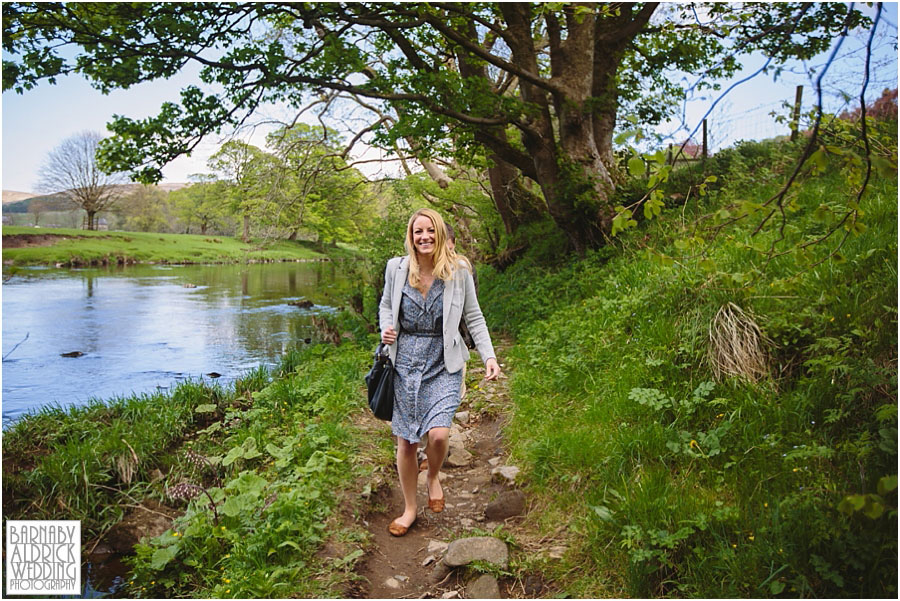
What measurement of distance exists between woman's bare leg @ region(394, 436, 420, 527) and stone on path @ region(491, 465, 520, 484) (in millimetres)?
849

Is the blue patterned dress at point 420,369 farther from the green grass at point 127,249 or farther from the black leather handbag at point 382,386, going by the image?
the green grass at point 127,249

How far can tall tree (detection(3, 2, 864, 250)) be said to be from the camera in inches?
280

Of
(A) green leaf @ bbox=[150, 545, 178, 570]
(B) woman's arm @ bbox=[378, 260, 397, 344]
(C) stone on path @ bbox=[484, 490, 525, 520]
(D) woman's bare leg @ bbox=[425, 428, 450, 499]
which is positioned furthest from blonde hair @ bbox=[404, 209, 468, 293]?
(A) green leaf @ bbox=[150, 545, 178, 570]

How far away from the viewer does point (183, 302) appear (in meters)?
18.6

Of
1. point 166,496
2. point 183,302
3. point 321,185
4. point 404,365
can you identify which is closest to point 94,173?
point 183,302

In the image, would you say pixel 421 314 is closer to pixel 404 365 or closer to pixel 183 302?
pixel 404 365

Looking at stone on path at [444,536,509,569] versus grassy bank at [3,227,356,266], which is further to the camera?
grassy bank at [3,227,356,266]

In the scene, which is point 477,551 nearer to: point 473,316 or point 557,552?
point 557,552

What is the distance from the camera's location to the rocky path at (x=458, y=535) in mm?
3311

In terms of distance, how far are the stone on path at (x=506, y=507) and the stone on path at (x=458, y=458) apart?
1025 millimetres

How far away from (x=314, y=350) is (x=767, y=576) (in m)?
8.38

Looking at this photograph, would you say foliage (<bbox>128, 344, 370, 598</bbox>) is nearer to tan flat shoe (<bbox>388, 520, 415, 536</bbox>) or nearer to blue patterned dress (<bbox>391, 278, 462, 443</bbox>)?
tan flat shoe (<bbox>388, 520, 415, 536</bbox>)

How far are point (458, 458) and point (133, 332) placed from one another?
439 inches

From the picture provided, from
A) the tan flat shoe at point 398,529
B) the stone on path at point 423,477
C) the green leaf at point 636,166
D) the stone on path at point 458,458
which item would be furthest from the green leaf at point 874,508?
the stone on path at point 458,458
